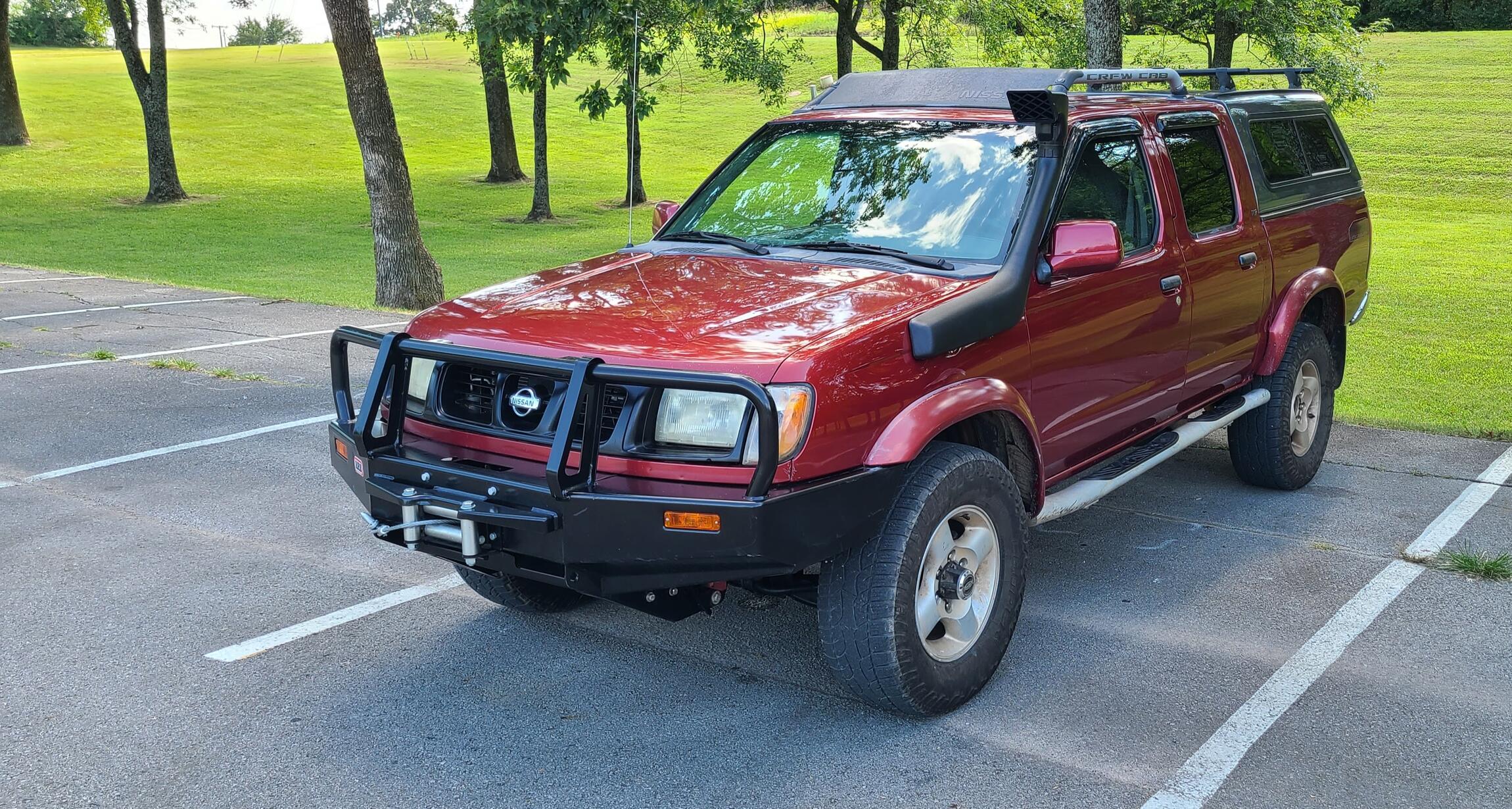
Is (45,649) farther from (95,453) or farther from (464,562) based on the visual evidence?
(95,453)

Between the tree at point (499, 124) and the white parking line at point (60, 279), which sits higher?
the tree at point (499, 124)

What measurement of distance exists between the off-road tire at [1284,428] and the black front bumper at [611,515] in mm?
3299

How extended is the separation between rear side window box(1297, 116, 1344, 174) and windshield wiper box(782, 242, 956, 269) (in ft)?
10.4

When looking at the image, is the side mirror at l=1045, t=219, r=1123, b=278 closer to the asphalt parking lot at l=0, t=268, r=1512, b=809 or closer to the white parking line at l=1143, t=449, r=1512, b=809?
the asphalt parking lot at l=0, t=268, r=1512, b=809

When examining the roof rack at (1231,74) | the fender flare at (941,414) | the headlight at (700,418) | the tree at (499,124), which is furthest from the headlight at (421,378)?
the tree at (499,124)

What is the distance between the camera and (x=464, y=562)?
Result: 12.6 ft

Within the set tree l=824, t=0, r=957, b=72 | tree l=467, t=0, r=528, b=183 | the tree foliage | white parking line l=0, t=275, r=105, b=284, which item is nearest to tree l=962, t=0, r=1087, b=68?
tree l=824, t=0, r=957, b=72

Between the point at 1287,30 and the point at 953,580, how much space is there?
773 inches

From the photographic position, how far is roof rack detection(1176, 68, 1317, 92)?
6414 millimetres

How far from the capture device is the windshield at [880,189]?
4.70m

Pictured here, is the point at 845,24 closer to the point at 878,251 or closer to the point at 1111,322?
the point at 1111,322

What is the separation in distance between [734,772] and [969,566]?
1.01 meters

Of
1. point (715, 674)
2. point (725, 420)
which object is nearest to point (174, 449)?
point (715, 674)

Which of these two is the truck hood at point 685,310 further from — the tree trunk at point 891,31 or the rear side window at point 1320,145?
the tree trunk at point 891,31
